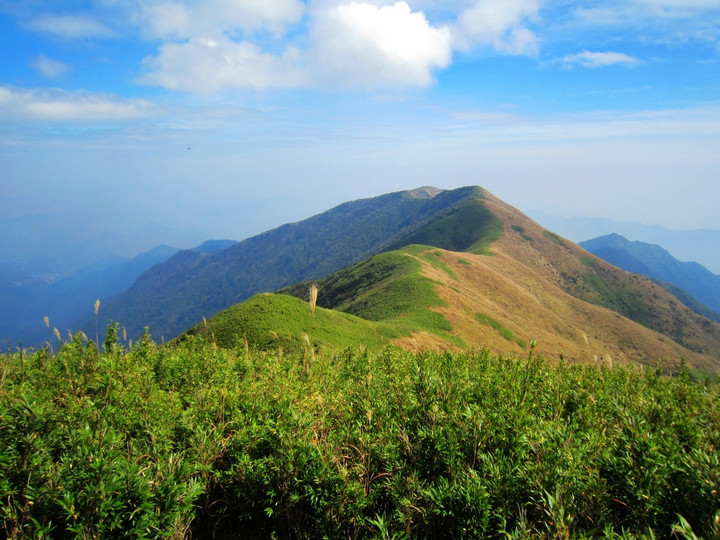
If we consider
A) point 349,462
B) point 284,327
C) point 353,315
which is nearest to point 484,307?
point 353,315

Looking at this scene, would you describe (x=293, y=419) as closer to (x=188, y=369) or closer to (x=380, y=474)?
(x=380, y=474)

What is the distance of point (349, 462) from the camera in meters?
5.29

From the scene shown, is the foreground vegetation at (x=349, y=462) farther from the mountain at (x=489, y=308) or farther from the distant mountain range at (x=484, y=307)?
the mountain at (x=489, y=308)

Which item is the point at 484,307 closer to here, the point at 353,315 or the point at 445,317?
the point at 445,317

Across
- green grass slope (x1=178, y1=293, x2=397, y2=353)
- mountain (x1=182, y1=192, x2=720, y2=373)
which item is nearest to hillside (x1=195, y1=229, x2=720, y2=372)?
green grass slope (x1=178, y1=293, x2=397, y2=353)

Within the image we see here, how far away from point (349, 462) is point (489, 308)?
58.8 metres

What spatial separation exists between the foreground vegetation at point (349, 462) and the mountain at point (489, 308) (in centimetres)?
219

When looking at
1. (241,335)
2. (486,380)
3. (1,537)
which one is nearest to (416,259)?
(241,335)

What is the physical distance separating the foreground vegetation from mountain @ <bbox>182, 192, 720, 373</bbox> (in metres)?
2.19

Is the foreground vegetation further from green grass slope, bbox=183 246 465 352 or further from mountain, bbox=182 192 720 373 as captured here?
green grass slope, bbox=183 246 465 352

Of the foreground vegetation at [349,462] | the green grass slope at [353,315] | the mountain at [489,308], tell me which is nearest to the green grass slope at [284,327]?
the green grass slope at [353,315]

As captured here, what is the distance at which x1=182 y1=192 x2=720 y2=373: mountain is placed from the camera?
30120 mm

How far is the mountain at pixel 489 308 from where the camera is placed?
3012 centimetres

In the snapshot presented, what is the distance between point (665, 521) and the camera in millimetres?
4262
